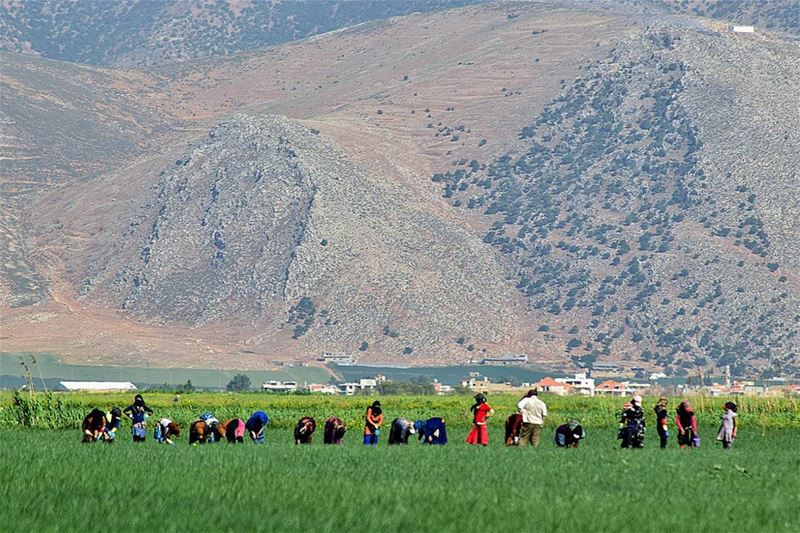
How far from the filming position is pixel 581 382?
148250mm

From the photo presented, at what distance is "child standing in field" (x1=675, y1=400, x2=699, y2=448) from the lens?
45188 mm

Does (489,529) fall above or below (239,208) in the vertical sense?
below

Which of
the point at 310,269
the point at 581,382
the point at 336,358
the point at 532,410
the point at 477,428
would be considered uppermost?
the point at 310,269

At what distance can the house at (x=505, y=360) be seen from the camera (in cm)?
16500

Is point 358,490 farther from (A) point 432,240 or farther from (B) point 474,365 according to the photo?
(A) point 432,240

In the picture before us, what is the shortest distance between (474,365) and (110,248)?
55573 millimetres

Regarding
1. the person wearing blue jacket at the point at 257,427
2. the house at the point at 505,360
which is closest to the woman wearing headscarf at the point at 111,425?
the person wearing blue jacket at the point at 257,427

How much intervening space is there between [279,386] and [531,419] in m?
101

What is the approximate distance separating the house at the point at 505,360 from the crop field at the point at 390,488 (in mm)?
119133

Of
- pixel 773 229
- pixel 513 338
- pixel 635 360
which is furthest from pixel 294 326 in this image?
pixel 773 229

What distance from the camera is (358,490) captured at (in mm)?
27594

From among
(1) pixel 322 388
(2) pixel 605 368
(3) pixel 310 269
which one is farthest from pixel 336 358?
(2) pixel 605 368

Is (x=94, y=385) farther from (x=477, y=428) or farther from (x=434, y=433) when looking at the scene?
(x=477, y=428)

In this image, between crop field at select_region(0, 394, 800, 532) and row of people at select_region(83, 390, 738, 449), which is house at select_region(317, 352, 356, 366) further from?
crop field at select_region(0, 394, 800, 532)
